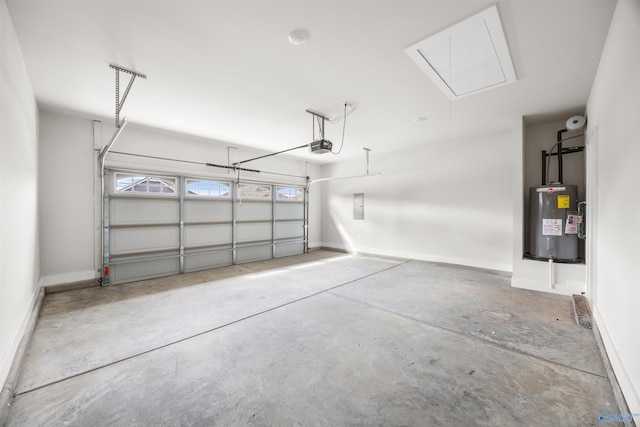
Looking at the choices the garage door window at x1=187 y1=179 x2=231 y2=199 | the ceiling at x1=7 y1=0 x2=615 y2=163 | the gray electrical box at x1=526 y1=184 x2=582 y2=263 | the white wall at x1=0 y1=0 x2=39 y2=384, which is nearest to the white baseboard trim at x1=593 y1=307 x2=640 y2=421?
the gray electrical box at x1=526 y1=184 x2=582 y2=263

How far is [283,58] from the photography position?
254 cm

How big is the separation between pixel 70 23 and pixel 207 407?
10.4 feet

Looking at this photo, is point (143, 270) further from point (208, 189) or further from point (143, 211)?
point (208, 189)

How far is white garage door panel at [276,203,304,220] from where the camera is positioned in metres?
7.13

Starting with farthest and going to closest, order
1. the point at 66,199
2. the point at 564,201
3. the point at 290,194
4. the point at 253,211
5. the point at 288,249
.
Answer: the point at 290,194 < the point at 288,249 < the point at 253,211 < the point at 66,199 < the point at 564,201

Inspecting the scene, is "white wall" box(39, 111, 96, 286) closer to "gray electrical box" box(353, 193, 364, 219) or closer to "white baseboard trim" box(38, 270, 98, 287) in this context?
"white baseboard trim" box(38, 270, 98, 287)

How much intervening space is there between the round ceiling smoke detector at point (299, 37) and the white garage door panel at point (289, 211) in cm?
507

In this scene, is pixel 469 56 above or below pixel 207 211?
above

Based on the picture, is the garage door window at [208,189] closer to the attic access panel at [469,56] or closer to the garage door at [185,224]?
the garage door at [185,224]

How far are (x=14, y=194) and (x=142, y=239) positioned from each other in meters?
2.68

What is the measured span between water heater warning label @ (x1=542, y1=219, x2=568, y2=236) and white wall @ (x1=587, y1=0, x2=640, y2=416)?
54.6 inches

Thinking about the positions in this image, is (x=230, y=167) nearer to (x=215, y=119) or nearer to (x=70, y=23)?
(x=215, y=119)

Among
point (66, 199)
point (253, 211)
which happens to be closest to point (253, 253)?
point (253, 211)

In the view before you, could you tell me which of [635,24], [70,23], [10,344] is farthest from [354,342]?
[70,23]
